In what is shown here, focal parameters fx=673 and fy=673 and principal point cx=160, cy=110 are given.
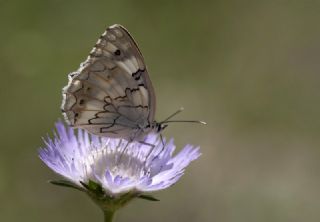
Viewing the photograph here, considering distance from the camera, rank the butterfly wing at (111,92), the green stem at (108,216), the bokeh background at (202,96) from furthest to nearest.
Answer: the bokeh background at (202,96) → the butterfly wing at (111,92) → the green stem at (108,216)

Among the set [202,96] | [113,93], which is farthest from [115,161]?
[202,96]

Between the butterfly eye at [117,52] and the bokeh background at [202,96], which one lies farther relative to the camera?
the bokeh background at [202,96]

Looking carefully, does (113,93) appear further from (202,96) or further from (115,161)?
(202,96)

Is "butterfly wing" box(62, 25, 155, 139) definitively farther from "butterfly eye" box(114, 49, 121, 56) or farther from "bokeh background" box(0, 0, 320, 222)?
"bokeh background" box(0, 0, 320, 222)

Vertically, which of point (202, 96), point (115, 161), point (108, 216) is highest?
point (202, 96)

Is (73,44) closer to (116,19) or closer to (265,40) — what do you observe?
(116,19)

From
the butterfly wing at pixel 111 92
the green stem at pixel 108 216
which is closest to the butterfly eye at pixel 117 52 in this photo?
the butterfly wing at pixel 111 92

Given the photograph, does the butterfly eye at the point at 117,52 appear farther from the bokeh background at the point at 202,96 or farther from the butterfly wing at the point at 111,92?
the bokeh background at the point at 202,96
